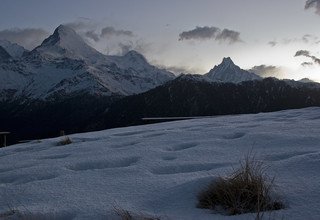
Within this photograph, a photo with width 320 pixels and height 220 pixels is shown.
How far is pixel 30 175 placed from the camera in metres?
4.78

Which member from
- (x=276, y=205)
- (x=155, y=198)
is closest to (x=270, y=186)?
(x=276, y=205)

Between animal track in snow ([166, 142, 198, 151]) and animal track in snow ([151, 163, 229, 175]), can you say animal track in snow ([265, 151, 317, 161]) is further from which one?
animal track in snow ([166, 142, 198, 151])

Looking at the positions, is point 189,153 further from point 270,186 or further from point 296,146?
point 270,186

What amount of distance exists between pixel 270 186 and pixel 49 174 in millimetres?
2388

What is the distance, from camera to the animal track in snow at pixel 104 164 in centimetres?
497

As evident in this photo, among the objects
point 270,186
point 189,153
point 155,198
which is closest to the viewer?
point 270,186

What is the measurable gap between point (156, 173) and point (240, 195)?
132 centimetres

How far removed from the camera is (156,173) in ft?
14.5

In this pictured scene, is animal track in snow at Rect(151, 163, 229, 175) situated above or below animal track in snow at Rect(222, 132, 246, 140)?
below

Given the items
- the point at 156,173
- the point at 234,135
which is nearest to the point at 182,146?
the point at 234,135

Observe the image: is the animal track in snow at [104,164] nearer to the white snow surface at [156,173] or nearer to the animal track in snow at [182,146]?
the white snow surface at [156,173]

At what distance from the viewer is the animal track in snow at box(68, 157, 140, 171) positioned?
4.97 m

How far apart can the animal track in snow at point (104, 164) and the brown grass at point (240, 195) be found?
67.5 inches

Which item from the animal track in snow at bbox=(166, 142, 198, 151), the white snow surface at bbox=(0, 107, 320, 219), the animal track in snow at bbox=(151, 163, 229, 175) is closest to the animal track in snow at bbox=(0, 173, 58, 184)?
the white snow surface at bbox=(0, 107, 320, 219)
